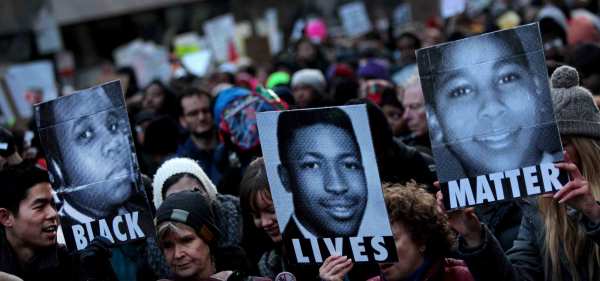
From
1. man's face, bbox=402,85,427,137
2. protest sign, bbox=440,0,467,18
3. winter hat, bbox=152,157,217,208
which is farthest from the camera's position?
protest sign, bbox=440,0,467,18

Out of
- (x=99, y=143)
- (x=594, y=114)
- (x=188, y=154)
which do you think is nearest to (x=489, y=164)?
(x=594, y=114)

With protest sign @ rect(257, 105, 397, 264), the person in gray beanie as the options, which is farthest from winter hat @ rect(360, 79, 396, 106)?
protest sign @ rect(257, 105, 397, 264)

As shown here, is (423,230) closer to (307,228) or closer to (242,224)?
(307,228)

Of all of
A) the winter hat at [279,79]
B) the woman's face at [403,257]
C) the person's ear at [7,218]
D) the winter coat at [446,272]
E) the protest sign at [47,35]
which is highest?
the protest sign at [47,35]

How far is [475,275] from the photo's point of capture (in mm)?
4602

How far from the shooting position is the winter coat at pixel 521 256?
179 inches

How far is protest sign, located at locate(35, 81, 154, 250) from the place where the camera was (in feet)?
17.9

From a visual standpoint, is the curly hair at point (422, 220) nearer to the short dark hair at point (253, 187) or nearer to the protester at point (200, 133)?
the short dark hair at point (253, 187)

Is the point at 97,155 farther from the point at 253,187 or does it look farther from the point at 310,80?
the point at 310,80

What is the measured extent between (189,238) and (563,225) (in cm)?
138

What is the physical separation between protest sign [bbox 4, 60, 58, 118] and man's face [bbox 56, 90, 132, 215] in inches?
394

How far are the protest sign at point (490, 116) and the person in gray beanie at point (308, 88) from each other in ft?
17.2

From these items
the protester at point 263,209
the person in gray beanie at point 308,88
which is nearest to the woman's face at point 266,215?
the protester at point 263,209

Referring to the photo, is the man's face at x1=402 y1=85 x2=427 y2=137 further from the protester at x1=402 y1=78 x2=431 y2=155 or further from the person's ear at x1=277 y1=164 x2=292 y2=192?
the person's ear at x1=277 y1=164 x2=292 y2=192
